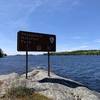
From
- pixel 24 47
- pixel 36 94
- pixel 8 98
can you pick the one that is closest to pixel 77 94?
pixel 36 94

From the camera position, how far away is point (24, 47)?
21984 millimetres

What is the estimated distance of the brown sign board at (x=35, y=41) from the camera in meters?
21.7

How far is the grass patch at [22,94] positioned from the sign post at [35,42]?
832cm

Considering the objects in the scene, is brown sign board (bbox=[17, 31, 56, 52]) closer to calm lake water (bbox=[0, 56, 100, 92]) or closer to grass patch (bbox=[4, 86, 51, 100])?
calm lake water (bbox=[0, 56, 100, 92])

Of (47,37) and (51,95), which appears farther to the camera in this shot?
(47,37)

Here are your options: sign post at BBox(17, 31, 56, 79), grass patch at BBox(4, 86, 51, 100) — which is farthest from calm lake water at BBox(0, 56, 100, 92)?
grass patch at BBox(4, 86, 51, 100)

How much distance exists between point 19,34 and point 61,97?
9.42 meters

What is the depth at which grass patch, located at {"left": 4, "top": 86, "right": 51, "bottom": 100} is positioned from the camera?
1270 centimetres

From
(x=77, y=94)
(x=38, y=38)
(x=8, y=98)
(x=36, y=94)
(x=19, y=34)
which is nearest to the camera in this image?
(x=8, y=98)

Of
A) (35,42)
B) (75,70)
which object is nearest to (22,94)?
(35,42)

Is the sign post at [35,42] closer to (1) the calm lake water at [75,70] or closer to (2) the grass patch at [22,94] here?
(1) the calm lake water at [75,70]

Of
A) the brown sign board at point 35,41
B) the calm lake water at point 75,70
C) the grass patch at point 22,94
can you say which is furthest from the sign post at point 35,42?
the grass patch at point 22,94

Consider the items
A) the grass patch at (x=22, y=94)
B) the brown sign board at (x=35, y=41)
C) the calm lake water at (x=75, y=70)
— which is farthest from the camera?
the calm lake water at (x=75, y=70)

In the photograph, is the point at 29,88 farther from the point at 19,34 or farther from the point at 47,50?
the point at 47,50
